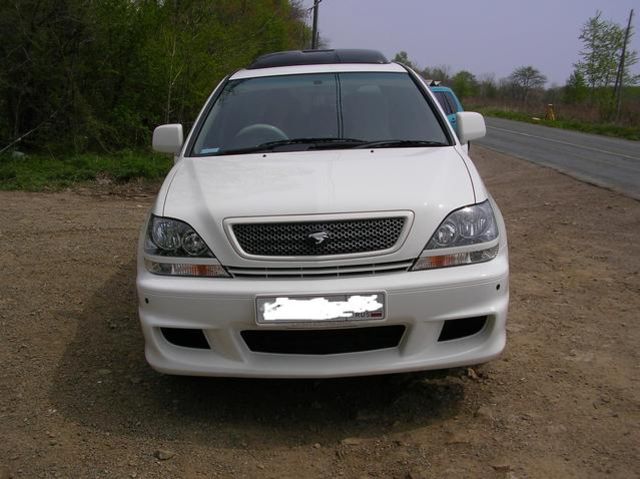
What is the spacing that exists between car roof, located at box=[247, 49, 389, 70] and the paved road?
5619 mm

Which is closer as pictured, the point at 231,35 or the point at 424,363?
the point at 424,363

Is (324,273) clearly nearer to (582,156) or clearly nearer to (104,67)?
(104,67)

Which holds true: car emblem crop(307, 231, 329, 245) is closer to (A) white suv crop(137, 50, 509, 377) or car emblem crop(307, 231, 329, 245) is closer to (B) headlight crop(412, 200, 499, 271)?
(A) white suv crop(137, 50, 509, 377)

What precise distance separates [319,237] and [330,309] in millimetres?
315

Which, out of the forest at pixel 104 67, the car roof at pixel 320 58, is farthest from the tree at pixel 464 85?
the car roof at pixel 320 58

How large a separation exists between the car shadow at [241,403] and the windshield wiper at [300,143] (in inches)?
51.5

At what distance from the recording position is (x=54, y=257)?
5555 mm

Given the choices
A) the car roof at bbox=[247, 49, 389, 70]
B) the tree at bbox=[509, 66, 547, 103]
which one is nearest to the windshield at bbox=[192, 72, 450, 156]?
the car roof at bbox=[247, 49, 389, 70]

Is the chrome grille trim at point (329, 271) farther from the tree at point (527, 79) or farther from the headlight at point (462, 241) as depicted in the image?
the tree at point (527, 79)

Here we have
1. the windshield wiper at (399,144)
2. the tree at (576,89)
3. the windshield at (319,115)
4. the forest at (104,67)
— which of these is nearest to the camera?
the windshield wiper at (399,144)

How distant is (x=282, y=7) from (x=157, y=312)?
911 inches

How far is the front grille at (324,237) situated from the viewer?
9.04 ft

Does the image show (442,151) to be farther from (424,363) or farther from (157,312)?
(157,312)

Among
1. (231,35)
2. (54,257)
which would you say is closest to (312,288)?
(54,257)
